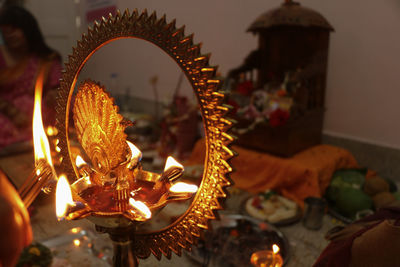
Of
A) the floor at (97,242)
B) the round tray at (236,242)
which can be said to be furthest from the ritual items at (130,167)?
the round tray at (236,242)

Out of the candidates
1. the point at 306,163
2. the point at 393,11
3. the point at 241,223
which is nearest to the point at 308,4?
the point at 393,11

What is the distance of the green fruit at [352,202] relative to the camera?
4.06 feet

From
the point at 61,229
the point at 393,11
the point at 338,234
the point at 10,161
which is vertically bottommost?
the point at 61,229

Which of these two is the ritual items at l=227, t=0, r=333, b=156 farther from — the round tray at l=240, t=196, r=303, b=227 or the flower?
the round tray at l=240, t=196, r=303, b=227

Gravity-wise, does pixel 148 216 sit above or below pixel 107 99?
below

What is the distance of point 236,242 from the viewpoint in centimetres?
104

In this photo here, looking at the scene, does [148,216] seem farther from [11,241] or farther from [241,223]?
[241,223]

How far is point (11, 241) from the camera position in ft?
1.01

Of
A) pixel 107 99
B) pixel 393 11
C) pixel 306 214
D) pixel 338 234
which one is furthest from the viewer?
pixel 393 11

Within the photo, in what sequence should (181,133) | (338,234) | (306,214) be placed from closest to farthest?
(338,234), (306,214), (181,133)

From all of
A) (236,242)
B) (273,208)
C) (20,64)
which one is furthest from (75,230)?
(20,64)

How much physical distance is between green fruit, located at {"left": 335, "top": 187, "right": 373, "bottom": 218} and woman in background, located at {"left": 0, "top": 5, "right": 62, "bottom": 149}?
1800 mm

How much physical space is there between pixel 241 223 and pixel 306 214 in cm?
28

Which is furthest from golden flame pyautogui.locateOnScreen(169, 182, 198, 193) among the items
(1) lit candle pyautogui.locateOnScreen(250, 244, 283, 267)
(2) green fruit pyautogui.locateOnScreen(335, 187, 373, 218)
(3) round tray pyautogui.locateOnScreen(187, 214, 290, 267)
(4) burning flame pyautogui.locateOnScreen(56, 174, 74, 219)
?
(2) green fruit pyautogui.locateOnScreen(335, 187, 373, 218)
